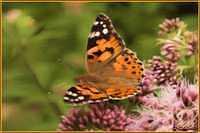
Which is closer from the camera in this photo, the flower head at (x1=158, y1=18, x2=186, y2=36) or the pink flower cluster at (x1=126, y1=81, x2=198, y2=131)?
the pink flower cluster at (x1=126, y1=81, x2=198, y2=131)

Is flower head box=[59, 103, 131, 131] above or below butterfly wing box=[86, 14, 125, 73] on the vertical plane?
below

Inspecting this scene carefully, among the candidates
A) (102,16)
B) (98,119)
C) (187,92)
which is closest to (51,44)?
(102,16)

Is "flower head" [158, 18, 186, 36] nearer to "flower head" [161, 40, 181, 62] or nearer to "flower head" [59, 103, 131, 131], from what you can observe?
"flower head" [161, 40, 181, 62]

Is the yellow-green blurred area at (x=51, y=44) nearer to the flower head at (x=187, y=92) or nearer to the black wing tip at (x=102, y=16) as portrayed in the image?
the black wing tip at (x=102, y=16)

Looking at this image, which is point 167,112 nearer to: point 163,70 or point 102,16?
point 163,70

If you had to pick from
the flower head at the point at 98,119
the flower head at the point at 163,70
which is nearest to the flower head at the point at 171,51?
the flower head at the point at 163,70

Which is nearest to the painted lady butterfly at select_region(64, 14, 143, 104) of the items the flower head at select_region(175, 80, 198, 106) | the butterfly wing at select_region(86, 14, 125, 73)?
the butterfly wing at select_region(86, 14, 125, 73)

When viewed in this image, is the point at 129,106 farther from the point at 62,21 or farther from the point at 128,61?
the point at 62,21
